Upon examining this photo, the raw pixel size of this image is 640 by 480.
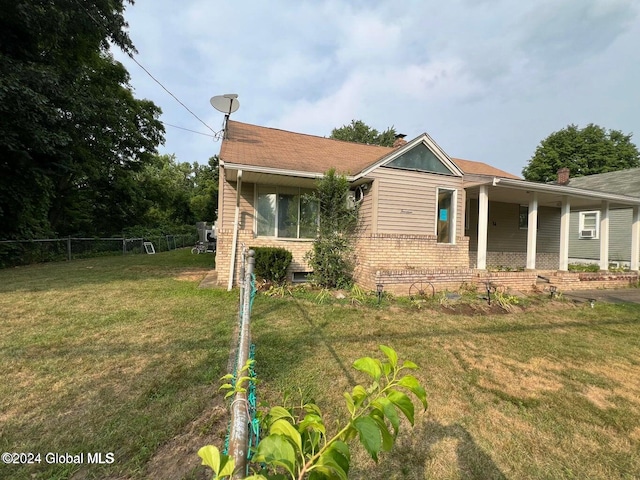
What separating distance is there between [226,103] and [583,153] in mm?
39008

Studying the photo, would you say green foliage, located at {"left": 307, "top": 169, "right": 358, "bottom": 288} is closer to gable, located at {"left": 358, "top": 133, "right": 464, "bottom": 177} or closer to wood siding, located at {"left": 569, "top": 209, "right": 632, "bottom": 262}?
gable, located at {"left": 358, "top": 133, "right": 464, "bottom": 177}

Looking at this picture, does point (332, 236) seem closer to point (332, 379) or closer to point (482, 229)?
point (482, 229)

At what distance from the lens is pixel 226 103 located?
867 cm

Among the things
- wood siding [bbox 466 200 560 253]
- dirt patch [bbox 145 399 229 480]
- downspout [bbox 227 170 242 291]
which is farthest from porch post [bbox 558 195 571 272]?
dirt patch [bbox 145 399 229 480]

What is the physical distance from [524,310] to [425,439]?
5399 millimetres

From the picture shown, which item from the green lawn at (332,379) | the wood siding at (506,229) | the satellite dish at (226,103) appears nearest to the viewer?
the green lawn at (332,379)

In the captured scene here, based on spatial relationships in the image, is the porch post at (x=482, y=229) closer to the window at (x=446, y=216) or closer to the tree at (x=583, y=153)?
the window at (x=446, y=216)

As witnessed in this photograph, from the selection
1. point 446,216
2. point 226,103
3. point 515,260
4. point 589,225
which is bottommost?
point 515,260

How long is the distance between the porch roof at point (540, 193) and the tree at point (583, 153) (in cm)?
2636

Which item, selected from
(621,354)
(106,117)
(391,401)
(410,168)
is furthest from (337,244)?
(106,117)

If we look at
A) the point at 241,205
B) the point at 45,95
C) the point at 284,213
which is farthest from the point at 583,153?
the point at 45,95

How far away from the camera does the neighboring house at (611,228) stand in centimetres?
1494

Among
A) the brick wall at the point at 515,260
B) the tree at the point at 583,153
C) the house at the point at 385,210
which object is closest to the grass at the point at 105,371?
the house at the point at 385,210

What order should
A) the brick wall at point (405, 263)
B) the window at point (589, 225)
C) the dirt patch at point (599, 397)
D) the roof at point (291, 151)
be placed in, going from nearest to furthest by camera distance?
the dirt patch at point (599, 397), the brick wall at point (405, 263), the roof at point (291, 151), the window at point (589, 225)
